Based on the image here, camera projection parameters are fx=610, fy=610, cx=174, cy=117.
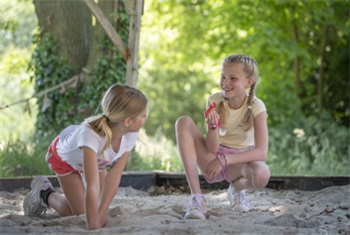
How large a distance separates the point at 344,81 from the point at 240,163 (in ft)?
29.1

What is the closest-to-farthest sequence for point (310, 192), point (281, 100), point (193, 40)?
1. point (310, 192)
2. point (281, 100)
3. point (193, 40)

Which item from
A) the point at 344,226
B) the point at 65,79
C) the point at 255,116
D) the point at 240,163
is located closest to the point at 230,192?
the point at 240,163

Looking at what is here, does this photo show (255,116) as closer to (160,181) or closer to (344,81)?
(160,181)

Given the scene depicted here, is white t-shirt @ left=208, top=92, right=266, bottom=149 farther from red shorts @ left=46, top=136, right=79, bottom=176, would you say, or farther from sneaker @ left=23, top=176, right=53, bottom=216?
sneaker @ left=23, top=176, right=53, bottom=216

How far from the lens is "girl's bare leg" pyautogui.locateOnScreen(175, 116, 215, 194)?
3.98m

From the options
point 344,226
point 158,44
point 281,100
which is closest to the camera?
point 344,226

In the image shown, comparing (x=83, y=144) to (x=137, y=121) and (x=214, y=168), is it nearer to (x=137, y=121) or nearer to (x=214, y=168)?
(x=137, y=121)

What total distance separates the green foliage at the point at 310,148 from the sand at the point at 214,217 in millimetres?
3122

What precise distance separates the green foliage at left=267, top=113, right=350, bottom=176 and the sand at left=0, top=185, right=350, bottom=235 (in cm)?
312

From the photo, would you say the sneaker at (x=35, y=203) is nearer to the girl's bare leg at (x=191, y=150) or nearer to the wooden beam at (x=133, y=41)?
the girl's bare leg at (x=191, y=150)

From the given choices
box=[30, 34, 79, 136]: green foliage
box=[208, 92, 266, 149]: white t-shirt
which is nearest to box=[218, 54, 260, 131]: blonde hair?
box=[208, 92, 266, 149]: white t-shirt

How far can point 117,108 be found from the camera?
3.44 meters

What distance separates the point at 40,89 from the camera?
776 cm

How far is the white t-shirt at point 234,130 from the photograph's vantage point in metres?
4.23
